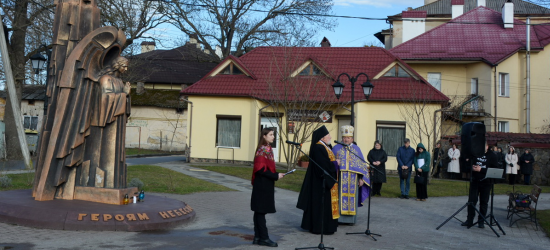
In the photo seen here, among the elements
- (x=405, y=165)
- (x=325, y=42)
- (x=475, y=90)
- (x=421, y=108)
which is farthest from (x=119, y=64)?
(x=475, y=90)

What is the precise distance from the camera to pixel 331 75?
27.1m

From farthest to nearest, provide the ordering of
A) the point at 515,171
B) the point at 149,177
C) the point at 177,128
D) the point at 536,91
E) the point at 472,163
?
1. the point at 177,128
2. the point at 536,91
3. the point at 515,171
4. the point at 149,177
5. the point at 472,163

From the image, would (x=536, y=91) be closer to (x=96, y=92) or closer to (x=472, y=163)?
(x=472, y=163)

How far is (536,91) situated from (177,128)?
25.9 m

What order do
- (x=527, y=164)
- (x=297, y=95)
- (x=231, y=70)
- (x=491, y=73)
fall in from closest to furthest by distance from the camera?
(x=527, y=164), (x=297, y=95), (x=231, y=70), (x=491, y=73)

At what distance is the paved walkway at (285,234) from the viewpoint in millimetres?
8227

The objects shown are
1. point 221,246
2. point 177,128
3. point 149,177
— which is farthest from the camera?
point 177,128

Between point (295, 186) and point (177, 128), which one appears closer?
point (295, 186)

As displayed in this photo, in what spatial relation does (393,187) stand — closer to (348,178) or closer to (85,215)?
(348,178)

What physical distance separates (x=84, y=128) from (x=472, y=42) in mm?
31767

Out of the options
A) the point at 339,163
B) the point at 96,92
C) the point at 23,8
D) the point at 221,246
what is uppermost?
the point at 23,8

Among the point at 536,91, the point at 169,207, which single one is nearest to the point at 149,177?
the point at 169,207

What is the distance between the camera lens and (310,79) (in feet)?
85.6

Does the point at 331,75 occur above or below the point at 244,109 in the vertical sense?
above
